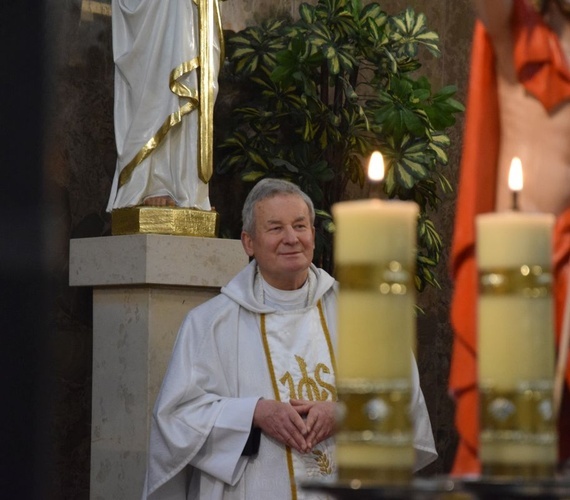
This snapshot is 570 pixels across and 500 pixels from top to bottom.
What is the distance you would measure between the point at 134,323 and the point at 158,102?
1.03 meters

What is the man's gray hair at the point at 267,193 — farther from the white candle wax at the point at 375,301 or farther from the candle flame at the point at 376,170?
the white candle wax at the point at 375,301

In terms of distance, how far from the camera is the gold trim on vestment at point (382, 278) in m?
1.18

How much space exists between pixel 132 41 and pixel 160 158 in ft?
1.92

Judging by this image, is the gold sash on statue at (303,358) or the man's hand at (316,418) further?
the gold sash on statue at (303,358)

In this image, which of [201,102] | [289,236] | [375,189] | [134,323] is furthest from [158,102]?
[375,189]

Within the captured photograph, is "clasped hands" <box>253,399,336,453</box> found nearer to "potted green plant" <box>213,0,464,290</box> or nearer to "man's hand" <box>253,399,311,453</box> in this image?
"man's hand" <box>253,399,311,453</box>

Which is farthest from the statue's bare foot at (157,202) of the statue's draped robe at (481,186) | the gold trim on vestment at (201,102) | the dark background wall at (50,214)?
the statue's draped robe at (481,186)

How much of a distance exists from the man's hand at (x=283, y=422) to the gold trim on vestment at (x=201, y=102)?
1822 millimetres

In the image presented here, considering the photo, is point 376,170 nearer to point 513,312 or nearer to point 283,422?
point 513,312

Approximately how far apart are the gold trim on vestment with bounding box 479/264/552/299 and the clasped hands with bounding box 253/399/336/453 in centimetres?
317

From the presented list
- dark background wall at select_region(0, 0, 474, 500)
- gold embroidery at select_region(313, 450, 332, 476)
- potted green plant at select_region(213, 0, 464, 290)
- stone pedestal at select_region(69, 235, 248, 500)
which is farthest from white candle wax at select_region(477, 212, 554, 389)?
potted green plant at select_region(213, 0, 464, 290)

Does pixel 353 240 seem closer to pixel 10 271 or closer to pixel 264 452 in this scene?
pixel 264 452

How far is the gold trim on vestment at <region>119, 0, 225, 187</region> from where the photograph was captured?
19.3 feet

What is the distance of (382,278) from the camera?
46.6 inches
